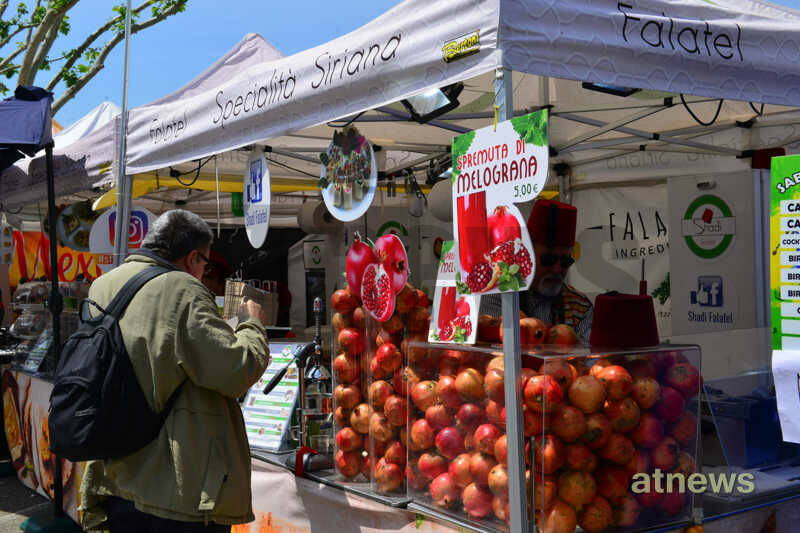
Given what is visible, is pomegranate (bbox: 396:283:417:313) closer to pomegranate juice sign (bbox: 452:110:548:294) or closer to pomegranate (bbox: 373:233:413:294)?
pomegranate (bbox: 373:233:413:294)

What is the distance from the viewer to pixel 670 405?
7.33 feet

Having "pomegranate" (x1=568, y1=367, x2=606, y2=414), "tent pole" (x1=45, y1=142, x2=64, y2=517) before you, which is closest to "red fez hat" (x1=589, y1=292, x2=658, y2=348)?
"pomegranate" (x1=568, y1=367, x2=606, y2=414)

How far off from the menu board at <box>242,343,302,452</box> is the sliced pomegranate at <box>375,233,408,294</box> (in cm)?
98

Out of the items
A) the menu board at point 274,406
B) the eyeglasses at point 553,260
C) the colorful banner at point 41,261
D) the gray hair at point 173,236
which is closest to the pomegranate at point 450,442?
the gray hair at point 173,236

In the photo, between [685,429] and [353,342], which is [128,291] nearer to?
[353,342]

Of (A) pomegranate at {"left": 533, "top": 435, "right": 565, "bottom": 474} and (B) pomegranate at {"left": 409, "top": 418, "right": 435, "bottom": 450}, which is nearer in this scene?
(A) pomegranate at {"left": 533, "top": 435, "right": 565, "bottom": 474}

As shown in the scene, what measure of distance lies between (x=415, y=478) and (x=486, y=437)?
0.46m

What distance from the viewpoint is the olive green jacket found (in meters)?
2.09

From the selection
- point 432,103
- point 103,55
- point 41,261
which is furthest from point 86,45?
point 432,103

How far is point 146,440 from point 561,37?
1.68 metres

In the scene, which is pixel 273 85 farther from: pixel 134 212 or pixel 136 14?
pixel 136 14

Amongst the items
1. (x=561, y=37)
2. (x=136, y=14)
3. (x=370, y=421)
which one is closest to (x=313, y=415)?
(x=370, y=421)

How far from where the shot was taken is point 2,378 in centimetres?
570

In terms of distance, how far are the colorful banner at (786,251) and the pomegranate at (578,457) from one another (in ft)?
2.31
